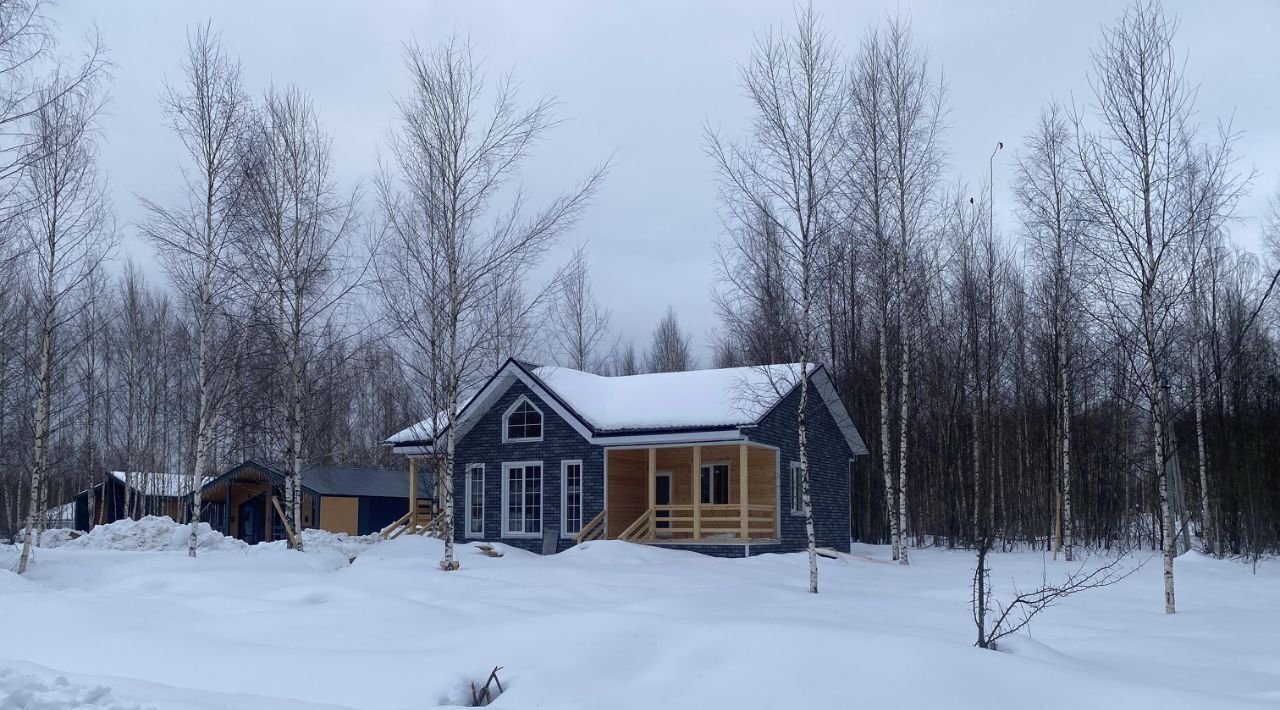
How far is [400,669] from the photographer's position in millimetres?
8266

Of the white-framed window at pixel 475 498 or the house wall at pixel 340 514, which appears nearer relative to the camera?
the white-framed window at pixel 475 498

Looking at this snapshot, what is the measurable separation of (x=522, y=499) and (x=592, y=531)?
7.41ft

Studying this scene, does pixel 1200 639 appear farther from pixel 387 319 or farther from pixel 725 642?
pixel 387 319

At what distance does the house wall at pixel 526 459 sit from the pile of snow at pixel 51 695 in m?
15.2

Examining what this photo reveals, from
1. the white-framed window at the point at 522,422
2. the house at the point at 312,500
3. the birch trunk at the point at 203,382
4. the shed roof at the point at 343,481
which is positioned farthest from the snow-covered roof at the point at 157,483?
the birch trunk at the point at 203,382

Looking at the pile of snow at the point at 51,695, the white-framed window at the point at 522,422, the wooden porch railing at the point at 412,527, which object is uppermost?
the white-framed window at the point at 522,422

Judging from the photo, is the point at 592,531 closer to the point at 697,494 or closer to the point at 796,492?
the point at 697,494

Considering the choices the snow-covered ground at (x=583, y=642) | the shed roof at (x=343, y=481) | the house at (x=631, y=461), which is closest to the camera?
the snow-covered ground at (x=583, y=642)

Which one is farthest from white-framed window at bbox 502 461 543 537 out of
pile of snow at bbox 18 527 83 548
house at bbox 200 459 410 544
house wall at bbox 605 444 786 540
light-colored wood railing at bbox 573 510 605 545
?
house at bbox 200 459 410 544

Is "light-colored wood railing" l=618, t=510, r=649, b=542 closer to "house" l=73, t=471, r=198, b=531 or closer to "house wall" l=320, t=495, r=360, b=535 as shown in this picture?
"house wall" l=320, t=495, r=360, b=535

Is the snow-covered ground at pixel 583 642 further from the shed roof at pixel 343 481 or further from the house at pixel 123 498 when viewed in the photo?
the house at pixel 123 498

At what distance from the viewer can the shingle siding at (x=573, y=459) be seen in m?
22.5

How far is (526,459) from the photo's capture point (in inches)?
925

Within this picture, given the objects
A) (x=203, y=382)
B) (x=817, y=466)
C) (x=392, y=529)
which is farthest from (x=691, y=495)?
(x=203, y=382)
